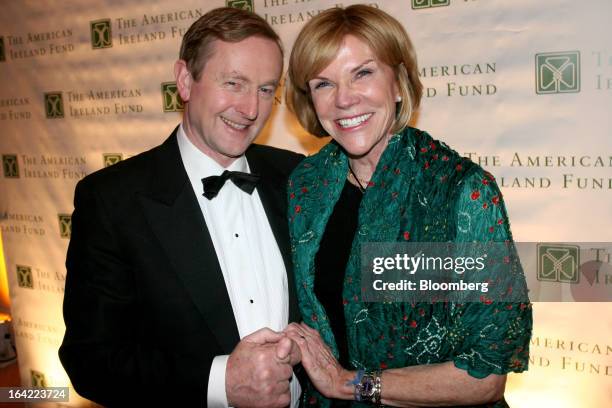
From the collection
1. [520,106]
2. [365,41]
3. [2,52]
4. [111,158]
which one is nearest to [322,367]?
[365,41]

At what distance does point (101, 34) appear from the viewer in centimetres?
355

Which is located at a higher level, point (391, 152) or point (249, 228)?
point (391, 152)

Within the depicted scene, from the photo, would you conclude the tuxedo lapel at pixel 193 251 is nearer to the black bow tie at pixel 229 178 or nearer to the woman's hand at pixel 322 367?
the black bow tie at pixel 229 178

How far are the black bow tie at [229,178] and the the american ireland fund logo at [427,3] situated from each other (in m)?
1.26

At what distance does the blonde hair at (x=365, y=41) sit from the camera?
1.77 meters

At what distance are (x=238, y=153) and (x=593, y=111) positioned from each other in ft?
5.28

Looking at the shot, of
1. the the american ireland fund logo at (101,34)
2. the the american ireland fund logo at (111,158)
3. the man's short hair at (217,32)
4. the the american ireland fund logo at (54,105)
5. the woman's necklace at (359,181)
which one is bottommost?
the woman's necklace at (359,181)

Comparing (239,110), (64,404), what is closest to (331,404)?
(239,110)

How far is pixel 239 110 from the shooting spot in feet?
6.36

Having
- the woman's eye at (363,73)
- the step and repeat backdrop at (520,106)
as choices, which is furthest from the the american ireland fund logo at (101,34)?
the woman's eye at (363,73)

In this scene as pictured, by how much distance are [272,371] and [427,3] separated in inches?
74.8

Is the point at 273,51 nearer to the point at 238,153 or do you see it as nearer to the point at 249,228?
the point at 238,153

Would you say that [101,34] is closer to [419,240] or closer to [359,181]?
[359,181]

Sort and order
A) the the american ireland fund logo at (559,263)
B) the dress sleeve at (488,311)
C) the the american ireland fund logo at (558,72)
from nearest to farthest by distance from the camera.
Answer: the dress sleeve at (488,311) → the the american ireland fund logo at (558,72) → the the american ireland fund logo at (559,263)
